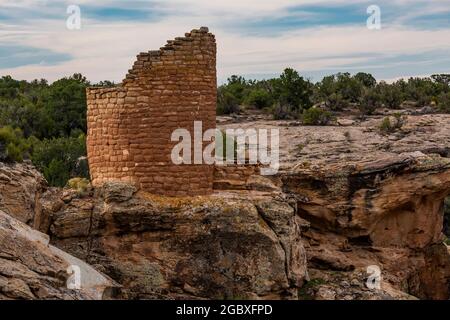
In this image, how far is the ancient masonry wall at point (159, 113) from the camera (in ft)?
39.1

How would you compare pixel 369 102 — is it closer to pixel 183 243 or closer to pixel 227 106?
pixel 227 106

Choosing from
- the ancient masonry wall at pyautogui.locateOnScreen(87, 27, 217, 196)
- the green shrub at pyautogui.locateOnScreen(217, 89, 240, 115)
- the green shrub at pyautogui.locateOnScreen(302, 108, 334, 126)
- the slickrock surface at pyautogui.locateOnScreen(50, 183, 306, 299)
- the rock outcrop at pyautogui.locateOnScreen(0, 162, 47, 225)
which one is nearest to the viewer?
the rock outcrop at pyautogui.locateOnScreen(0, 162, 47, 225)

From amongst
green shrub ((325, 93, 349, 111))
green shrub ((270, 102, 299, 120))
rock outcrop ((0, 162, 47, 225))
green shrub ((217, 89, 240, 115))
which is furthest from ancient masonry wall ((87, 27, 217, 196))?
green shrub ((325, 93, 349, 111))

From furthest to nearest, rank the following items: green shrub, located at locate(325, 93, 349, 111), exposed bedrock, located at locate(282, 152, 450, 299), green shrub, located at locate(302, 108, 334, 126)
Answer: green shrub, located at locate(325, 93, 349, 111)
green shrub, located at locate(302, 108, 334, 126)
exposed bedrock, located at locate(282, 152, 450, 299)

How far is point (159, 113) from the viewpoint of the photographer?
1190cm

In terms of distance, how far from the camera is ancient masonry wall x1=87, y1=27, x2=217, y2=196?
11922mm

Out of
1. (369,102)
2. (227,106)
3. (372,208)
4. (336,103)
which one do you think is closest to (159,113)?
(372,208)

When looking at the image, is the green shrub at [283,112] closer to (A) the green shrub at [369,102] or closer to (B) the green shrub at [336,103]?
(B) the green shrub at [336,103]

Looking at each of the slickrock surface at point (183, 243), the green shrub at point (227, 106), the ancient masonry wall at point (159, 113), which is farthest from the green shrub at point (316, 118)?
the slickrock surface at point (183, 243)

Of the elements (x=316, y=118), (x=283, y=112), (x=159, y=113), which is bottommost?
(x=316, y=118)

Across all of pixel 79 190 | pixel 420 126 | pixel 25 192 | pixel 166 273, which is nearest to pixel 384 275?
pixel 166 273

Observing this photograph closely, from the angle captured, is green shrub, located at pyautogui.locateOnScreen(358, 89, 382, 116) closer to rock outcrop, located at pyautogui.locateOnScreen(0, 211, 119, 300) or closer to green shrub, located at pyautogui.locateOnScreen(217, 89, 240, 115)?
green shrub, located at pyautogui.locateOnScreen(217, 89, 240, 115)

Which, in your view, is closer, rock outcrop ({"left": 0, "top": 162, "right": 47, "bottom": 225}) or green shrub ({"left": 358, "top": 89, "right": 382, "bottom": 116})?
Result: rock outcrop ({"left": 0, "top": 162, "right": 47, "bottom": 225})

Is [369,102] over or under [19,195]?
over
